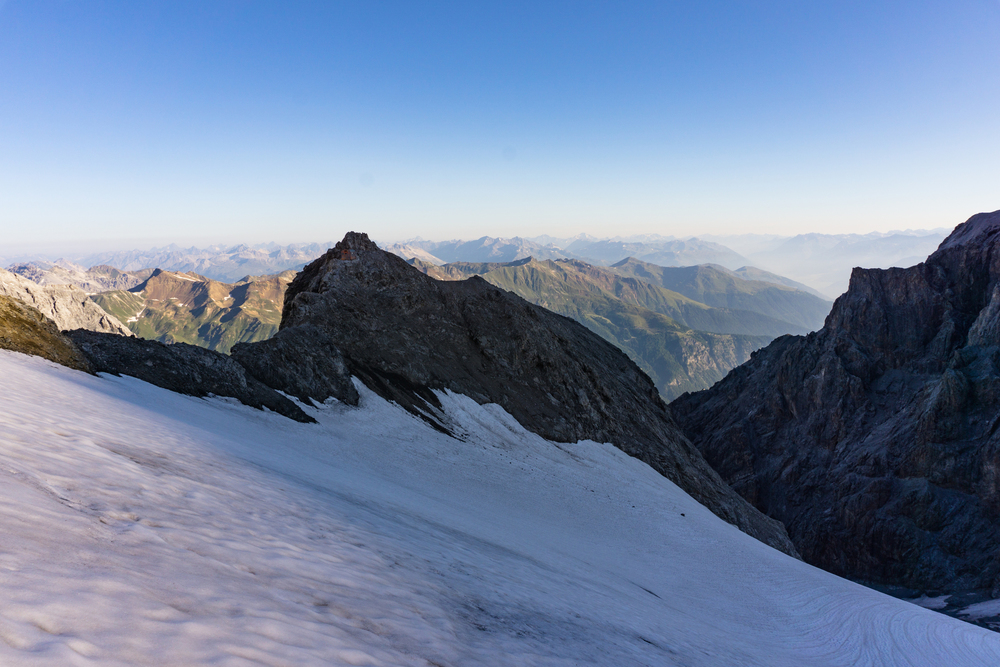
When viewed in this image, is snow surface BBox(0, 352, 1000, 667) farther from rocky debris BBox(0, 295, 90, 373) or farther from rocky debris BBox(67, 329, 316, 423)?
rocky debris BBox(67, 329, 316, 423)

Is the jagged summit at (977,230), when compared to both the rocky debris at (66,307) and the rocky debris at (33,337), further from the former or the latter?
the rocky debris at (66,307)

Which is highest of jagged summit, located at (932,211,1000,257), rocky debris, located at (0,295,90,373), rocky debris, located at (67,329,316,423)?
jagged summit, located at (932,211,1000,257)

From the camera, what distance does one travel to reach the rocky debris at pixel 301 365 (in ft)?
85.9

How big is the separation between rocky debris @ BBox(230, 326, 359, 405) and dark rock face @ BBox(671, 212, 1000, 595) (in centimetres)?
6906

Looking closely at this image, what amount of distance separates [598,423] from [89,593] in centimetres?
4097

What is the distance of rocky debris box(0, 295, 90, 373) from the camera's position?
15.6 metres

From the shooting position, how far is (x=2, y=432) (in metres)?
7.92

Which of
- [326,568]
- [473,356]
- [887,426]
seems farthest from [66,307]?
[887,426]

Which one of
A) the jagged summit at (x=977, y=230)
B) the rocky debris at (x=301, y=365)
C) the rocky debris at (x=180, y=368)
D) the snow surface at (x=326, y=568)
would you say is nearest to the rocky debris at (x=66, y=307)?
the rocky debris at (x=301, y=365)

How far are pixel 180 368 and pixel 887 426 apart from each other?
8759 cm

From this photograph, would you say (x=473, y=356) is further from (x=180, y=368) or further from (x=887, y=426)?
(x=887, y=426)

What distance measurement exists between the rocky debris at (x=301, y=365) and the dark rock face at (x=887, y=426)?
69.1 m

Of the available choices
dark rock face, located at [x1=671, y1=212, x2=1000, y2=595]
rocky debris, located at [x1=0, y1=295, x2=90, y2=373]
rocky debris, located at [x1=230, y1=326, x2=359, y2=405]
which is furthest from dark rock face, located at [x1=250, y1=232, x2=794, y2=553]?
dark rock face, located at [x1=671, y1=212, x2=1000, y2=595]

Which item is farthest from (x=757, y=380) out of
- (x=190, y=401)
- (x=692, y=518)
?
(x=190, y=401)
